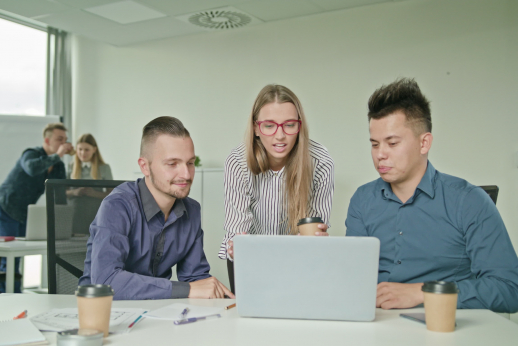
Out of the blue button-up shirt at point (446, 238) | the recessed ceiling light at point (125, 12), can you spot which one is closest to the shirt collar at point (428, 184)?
the blue button-up shirt at point (446, 238)

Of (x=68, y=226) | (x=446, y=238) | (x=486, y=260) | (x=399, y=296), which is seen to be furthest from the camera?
(x=68, y=226)

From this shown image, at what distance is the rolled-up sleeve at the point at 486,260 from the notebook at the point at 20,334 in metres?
1.02

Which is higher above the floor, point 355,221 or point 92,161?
point 92,161

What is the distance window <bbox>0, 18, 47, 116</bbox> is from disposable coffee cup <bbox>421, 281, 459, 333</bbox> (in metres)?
5.18

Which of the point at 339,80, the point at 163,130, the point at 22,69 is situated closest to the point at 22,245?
the point at 163,130

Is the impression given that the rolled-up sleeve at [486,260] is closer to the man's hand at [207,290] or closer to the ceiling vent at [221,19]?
the man's hand at [207,290]

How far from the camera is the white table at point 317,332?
1.00 metres

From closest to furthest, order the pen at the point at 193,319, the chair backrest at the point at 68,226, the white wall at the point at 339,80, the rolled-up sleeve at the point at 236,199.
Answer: the pen at the point at 193,319 → the chair backrest at the point at 68,226 → the rolled-up sleeve at the point at 236,199 → the white wall at the point at 339,80

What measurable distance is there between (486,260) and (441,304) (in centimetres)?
43

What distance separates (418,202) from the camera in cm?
159

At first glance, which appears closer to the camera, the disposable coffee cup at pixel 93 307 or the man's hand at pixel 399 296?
the disposable coffee cup at pixel 93 307

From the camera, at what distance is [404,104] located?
1.61 m

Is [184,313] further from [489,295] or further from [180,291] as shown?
[489,295]

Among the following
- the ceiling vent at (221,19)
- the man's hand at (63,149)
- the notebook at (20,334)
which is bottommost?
the notebook at (20,334)
